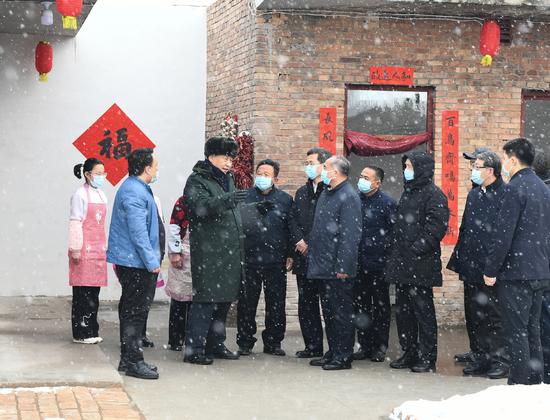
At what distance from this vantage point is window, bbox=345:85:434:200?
12383 mm

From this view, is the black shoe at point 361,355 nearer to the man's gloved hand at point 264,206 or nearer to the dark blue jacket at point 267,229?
the dark blue jacket at point 267,229

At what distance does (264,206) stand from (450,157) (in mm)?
3667

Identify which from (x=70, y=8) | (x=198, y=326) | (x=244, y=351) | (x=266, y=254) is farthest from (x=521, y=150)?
(x=70, y=8)

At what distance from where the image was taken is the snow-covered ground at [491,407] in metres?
6.43

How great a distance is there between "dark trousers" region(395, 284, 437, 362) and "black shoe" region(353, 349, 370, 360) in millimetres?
506

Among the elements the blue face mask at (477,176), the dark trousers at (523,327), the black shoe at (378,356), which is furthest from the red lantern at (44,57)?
the dark trousers at (523,327)

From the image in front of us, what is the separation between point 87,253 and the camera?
9.89 meters

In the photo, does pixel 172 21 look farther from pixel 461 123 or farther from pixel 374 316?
pixel 374 316

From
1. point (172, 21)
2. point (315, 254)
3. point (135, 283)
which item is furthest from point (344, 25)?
point (135, 283)

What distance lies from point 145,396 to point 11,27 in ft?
22.7

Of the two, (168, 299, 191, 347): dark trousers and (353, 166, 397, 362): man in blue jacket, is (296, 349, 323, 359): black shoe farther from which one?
(168, 299, 191, 347): dark trousers

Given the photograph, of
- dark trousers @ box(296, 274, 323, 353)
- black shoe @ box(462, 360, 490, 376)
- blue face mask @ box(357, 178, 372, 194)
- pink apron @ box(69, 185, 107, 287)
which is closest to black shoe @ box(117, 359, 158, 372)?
pink apron @ box(69, 185, 107, 287)

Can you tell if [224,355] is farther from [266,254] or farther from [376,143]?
[376,143]

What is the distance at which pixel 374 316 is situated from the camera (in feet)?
31.9
